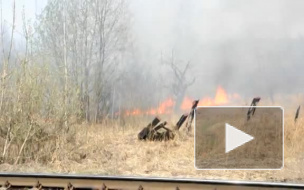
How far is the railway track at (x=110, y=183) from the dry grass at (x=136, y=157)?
1471 mm

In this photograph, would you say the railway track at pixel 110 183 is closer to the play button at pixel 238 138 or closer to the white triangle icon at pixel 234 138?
the play button at pixel 238 138

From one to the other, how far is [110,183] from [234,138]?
408 centimetres

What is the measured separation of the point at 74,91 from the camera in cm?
880

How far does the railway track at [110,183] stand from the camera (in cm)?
495

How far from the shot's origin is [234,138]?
8398 mm

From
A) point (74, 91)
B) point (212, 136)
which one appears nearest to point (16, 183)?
point (74, 91)

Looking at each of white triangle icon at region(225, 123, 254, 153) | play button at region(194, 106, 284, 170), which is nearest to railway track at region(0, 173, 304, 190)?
play button at region(194, 106, 284, 170)

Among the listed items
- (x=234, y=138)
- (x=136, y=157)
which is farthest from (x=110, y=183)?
(x=234, y=138)

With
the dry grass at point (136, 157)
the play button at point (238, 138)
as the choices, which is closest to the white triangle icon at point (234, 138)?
the play button at point (238, 138)

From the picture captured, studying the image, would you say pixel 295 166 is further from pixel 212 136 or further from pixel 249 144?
pixel 212 136

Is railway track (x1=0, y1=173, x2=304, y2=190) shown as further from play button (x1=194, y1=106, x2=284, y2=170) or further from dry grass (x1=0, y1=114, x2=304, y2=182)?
play button (x1=194, y1=106, x2=284, y2=170)

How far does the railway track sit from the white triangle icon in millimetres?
3492

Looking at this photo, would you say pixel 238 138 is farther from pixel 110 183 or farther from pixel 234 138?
pixel 110 183

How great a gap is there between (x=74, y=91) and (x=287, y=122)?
20.8 feet
